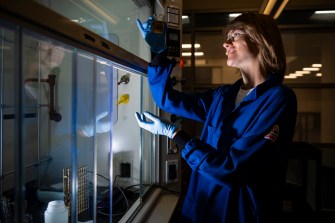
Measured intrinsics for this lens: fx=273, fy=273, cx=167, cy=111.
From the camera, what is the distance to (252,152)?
37.8 inches

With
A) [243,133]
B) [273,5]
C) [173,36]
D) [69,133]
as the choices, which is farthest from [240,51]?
[273,5]

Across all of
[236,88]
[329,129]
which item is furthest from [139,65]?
[329,129]

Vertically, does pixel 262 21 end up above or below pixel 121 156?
above

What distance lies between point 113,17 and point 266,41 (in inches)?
43.5

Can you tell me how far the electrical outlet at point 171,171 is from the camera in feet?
5.95

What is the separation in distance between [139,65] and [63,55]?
1.19 ft

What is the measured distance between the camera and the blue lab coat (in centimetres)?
98

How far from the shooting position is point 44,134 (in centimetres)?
150

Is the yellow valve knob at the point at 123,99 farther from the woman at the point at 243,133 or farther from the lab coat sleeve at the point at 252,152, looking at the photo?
the lab coat sleeve at the point at 252,152

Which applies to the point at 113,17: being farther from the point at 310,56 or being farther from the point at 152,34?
the point at 310,56

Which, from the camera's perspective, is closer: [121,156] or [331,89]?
[121,156]

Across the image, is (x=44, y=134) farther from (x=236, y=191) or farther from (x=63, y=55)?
(x=236, y=191)

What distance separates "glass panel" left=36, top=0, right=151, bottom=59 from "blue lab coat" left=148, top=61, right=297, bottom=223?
623 mm

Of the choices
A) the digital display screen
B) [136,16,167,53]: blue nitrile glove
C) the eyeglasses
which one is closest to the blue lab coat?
[136,16,167,53]: blue nitrile glove
